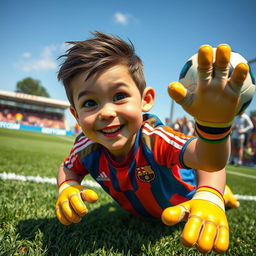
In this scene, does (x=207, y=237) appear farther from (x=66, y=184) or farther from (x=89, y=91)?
(x=66, y=184)

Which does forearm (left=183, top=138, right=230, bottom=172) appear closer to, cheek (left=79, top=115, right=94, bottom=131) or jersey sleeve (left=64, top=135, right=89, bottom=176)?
cheek (left=79, top=115, right=94, bottom=131)

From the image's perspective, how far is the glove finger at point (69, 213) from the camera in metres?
1.37

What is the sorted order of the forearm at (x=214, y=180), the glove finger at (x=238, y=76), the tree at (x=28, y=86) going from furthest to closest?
the tree at (x=28, y=86)
the forearm at (x=214, y=180)
the glove finger at (x=238, y=76)

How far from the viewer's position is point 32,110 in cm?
4916

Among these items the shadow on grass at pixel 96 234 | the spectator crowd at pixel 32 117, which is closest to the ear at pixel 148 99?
the shadow on grass at pixel 96 234

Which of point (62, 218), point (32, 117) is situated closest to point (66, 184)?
point (62, 218)

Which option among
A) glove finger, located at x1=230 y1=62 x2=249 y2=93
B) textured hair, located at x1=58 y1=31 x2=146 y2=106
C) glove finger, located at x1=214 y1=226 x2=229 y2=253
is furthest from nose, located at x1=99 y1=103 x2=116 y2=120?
glove finger, located at x1=214 y1=226 x2=229 y2=253

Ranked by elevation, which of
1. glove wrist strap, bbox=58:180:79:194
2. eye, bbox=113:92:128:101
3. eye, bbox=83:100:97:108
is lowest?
glove wrist strap, bbox=58:180:79:194

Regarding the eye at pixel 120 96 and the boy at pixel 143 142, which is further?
the eye at pixel 120 96

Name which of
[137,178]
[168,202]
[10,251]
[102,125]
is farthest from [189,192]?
[10,251]

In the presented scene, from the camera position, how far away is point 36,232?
1523 mm

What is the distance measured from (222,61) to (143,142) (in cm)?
89

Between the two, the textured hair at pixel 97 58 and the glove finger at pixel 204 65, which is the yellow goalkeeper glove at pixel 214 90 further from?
the textured hair at pixel 97 58

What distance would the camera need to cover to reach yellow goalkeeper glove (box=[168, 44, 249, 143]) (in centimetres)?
84
